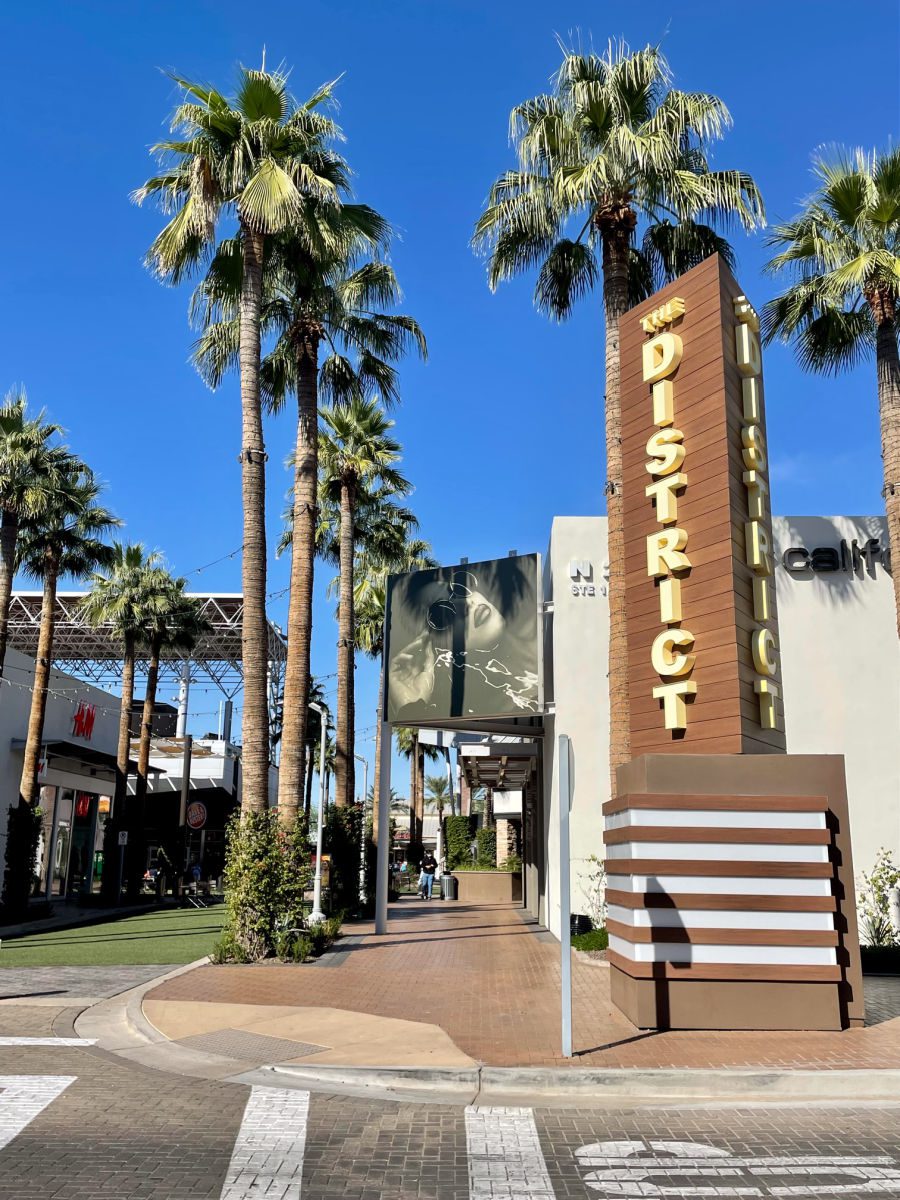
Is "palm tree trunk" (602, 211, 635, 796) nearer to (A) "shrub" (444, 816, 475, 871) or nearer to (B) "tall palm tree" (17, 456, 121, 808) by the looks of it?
(B) "tall palm tree" (17, 456, 121, 808)

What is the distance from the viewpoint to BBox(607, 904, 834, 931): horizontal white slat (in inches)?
413

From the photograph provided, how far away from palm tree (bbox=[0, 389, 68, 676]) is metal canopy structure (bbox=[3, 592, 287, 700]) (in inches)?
1081

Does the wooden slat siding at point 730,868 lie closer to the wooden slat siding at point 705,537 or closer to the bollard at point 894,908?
the wooden slat siding at point 705,537

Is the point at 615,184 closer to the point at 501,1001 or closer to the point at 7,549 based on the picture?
the point at 501,1001

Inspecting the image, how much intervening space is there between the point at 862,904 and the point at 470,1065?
12.0 m

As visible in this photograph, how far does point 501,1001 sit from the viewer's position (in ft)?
39.9

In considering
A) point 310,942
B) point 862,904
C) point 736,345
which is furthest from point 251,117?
point 862,904

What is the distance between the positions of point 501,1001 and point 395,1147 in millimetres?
5900

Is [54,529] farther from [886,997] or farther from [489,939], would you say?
[886,997]

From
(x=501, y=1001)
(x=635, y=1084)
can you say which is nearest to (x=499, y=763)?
(x=501, y=1001)

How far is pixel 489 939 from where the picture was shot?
20.6 m

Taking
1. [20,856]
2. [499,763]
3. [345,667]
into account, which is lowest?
[20,856]

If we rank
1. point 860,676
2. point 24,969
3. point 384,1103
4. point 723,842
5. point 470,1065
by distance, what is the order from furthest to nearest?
1. point 860,676
2. point 24,969
3. point 723,842
4. point 470,1065
5. point 384,1103

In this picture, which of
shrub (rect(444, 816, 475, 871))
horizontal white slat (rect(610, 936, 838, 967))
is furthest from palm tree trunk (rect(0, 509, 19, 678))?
shrub (rect(444, 816, 475, 871))
